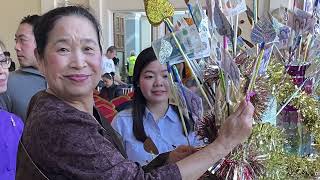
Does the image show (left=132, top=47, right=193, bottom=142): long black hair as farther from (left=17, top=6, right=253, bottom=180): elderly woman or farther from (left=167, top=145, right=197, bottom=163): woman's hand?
(left=17, top=6, right=253, bottom=180): elderly woman

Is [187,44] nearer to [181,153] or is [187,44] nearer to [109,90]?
[181,153]

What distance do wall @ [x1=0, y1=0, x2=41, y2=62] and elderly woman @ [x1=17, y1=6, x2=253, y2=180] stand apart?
17.5ft

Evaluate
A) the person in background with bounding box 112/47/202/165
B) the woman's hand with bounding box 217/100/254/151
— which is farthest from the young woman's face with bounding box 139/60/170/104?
the woman's hand with bounding box 217/100/254/151

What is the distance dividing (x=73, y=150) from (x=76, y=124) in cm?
5

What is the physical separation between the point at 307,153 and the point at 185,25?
0.45 metres

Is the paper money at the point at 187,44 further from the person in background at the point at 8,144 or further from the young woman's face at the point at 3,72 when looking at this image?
the young woman's face at the point at 3,72

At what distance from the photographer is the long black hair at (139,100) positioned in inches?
61.5

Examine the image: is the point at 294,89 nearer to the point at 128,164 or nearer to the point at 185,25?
the point at 185,25

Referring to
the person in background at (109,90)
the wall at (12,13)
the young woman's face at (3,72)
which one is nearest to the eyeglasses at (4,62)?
the young woman's face at (3,72)

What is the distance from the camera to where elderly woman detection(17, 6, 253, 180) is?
0.80 meters

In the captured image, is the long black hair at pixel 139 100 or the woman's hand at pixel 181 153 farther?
the long black hair at pixel 139 100

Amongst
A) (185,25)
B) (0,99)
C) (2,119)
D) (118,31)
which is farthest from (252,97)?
(118,31)

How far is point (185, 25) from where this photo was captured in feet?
3.12

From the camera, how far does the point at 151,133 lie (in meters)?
1.58
